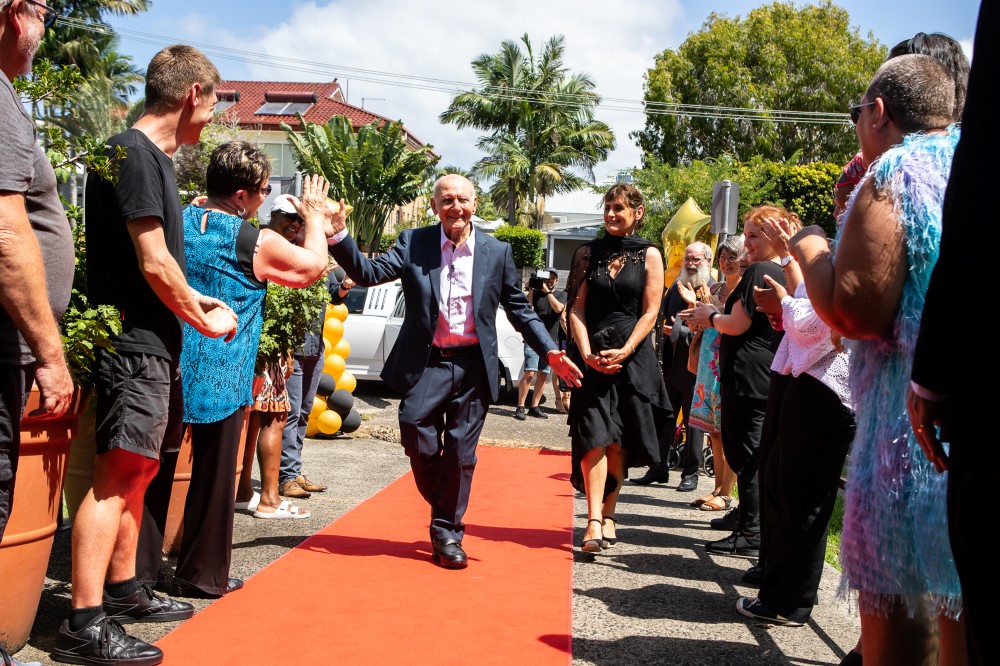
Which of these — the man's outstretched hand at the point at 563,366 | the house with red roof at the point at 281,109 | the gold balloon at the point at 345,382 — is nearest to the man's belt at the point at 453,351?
the man's outstretched hand at the point at 563,366

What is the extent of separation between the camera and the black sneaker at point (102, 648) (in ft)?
11.3

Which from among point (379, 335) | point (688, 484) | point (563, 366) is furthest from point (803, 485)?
point (379, 335)

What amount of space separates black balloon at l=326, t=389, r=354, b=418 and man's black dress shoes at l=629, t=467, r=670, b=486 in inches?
122

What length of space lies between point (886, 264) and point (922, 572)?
83cm

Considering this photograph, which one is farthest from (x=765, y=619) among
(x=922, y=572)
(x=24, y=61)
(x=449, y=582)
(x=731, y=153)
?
(x=731, y=153)

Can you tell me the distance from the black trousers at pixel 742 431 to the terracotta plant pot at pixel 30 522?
3.97 metres

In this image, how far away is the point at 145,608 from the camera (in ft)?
13.2

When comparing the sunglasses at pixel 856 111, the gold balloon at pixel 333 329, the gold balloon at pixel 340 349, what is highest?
the sunglasses at pixel 856 111

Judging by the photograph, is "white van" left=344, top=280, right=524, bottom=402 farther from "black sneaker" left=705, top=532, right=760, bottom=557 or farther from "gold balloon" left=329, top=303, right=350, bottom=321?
"black sneaker" left=705, top=532, right=760, bottom=557

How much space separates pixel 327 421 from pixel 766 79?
128 ft

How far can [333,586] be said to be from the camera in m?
4.78

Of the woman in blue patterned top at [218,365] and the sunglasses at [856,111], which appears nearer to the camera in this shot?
the sunglasses at [856,111]

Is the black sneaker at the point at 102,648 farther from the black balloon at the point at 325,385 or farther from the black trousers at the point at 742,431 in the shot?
the black balloon at the point at 325,385

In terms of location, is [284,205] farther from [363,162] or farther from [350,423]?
[363,162]
